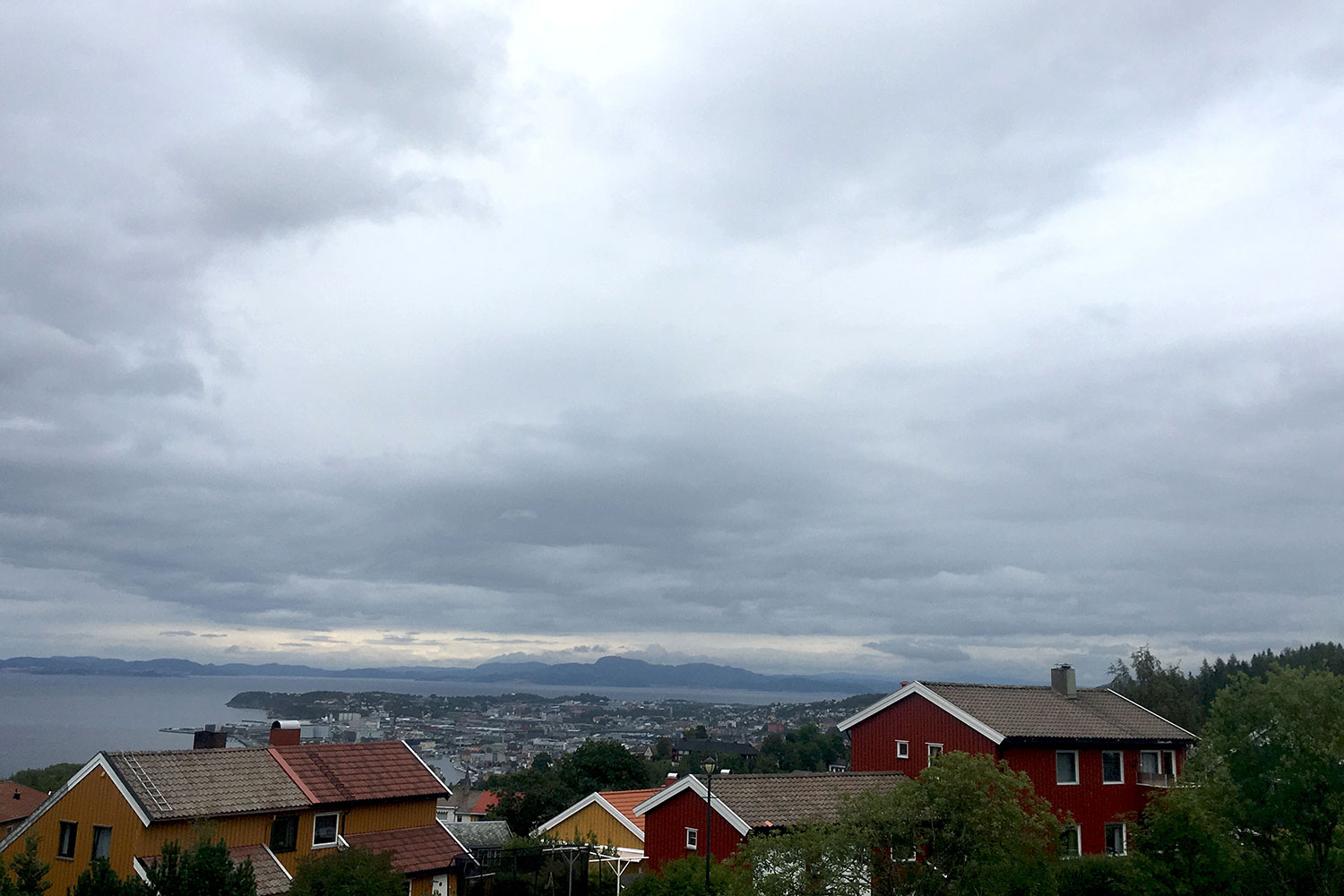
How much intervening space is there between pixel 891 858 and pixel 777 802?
9716mm

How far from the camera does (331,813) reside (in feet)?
111

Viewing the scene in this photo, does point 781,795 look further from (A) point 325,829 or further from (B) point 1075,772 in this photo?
(A) point 325,829

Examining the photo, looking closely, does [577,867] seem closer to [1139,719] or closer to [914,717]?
[914,717]

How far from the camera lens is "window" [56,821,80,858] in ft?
100

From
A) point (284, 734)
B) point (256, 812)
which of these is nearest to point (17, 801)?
point (284, 734)

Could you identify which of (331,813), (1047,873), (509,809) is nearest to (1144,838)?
(1047,873)

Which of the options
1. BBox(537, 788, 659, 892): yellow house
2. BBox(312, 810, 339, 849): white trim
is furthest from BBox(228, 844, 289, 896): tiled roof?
BBox(537, 788, 659, 892): yellow house

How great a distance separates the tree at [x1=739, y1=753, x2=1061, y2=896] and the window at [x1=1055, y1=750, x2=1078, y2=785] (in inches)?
683

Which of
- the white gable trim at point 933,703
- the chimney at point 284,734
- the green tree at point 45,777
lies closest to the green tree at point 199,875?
the chimney at point 284,734

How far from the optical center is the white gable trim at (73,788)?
1145 inches

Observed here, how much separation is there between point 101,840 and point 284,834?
531 cm

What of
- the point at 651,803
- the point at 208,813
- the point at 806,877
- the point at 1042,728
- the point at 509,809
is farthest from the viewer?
the point at 509,809

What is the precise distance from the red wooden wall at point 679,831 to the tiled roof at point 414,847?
710cm

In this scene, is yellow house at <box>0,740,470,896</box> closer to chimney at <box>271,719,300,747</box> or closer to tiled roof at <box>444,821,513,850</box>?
chimney at <box>271,719,300,747</box>
